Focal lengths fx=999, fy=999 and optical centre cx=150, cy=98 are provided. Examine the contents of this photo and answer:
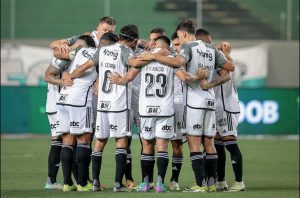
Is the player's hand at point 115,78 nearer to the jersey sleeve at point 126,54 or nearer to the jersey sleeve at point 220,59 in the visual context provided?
the jersey sleeve at point 126,54

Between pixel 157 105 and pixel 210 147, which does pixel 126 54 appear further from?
pixel 210 147

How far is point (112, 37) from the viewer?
13414 mm

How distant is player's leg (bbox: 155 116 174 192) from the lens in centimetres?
1313

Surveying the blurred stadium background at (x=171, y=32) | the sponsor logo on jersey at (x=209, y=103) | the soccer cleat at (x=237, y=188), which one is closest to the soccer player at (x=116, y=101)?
the sponsor logo on jersey at (x=209, y=103)

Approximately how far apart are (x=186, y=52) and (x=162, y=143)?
4.07 feet

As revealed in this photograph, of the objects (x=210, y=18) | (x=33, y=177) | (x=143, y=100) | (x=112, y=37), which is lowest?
(x=33, y=177)

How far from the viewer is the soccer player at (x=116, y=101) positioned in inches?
525

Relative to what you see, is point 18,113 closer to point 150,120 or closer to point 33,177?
point 33,177

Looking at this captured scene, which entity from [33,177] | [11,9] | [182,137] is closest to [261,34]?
[11,9]

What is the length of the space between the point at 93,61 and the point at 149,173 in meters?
1.69

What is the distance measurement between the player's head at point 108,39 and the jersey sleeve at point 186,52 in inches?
36.5

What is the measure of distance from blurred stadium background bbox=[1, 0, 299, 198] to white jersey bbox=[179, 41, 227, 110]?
39.8 ft

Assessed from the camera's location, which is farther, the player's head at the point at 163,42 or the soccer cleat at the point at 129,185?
the soccer cleat at the point at 129,185

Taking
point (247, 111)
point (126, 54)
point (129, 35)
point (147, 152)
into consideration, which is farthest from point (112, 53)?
point (247, 111)
